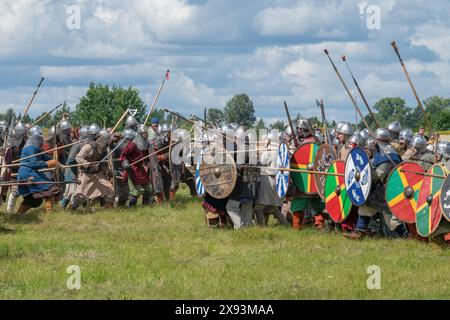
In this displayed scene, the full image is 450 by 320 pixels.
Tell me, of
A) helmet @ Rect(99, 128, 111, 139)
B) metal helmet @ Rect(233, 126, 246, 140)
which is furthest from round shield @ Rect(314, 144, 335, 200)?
helmet @ Rect(99, 128, 111, 139)

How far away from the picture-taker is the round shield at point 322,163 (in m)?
13.0

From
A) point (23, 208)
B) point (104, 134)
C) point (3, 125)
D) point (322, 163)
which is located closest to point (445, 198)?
point (322, 163)

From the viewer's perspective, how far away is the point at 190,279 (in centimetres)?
951

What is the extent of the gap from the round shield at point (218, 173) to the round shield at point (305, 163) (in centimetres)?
88

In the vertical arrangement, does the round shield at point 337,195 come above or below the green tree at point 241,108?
below

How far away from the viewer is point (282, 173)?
13.3m

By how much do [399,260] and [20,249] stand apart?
433cm

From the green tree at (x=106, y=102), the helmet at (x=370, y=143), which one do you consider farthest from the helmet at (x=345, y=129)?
the green tree at (x=106, y=102)

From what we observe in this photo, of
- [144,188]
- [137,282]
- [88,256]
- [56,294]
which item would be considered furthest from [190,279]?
[144,188]

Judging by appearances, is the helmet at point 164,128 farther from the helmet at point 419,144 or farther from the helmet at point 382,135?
the helmet at point 382,135

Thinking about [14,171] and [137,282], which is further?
[14,171]

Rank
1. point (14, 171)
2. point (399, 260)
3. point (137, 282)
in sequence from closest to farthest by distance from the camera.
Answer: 1. point (137, 282)
2. point (399, 260)
3. point (14, 171)
